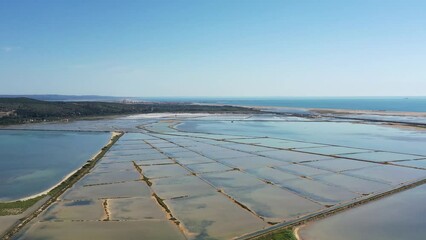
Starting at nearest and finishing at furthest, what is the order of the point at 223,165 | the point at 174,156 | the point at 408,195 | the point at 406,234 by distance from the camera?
the point at 406,234, the point at 408,195, the point at 223,165, the point at 174,156

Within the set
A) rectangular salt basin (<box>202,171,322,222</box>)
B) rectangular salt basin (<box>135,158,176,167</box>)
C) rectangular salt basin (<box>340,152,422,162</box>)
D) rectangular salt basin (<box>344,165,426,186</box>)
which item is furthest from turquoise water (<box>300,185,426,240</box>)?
rectangular salt basin (<box>135,158,176,167</box>)

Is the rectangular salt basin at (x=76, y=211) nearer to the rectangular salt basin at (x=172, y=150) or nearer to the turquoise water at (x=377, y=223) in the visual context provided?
the turquoise water at (x=377, y=223)

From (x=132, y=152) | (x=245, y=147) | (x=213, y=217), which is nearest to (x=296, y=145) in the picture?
(x=245, y=147)

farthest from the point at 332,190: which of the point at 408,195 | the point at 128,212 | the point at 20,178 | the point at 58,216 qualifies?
the point at 20,178

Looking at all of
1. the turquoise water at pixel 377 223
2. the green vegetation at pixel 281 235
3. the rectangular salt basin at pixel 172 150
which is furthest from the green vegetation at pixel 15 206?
the rectangular salt basin at pixel 172 150

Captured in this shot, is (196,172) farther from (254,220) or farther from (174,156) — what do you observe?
(254,220)

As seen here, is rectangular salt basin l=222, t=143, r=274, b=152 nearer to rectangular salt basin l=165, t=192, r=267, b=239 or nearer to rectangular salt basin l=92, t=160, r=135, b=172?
rectangular salt basin l=92, t=160, r=135, b=172
